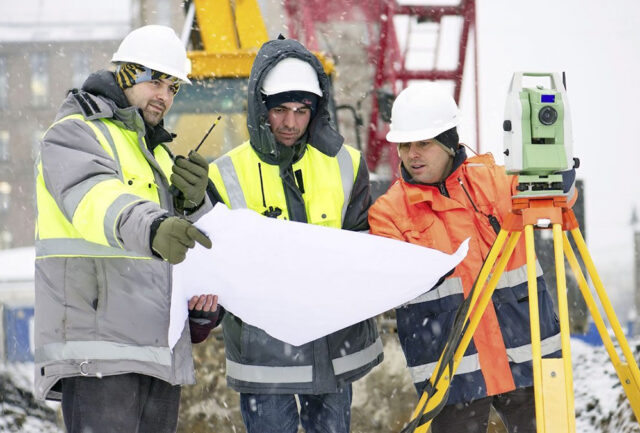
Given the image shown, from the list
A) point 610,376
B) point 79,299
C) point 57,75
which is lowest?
point 610,376

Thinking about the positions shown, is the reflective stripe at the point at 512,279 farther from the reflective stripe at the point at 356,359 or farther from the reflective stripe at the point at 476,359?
the reflective stripe at the point at 356,359

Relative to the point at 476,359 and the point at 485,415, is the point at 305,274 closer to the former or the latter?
the point at 476,359

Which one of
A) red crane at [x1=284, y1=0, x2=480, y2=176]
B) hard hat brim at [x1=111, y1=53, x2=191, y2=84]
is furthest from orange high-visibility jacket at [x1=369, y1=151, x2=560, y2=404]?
red crane at [x1=284, y1=0, x2=480, y2=176]

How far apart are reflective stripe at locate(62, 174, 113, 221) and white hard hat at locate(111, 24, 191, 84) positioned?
1.74 feet

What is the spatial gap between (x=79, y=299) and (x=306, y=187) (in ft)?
3.05

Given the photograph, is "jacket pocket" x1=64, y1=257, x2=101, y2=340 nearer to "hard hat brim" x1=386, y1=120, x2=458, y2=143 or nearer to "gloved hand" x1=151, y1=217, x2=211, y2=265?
"gloved hand" x1=151, y1=217, x2=211, y2=265

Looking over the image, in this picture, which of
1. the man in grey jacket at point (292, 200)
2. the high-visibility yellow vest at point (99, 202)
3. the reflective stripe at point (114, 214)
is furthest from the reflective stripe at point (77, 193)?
the man in grey jacket at point (292, 200)

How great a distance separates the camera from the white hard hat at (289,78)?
289 cm

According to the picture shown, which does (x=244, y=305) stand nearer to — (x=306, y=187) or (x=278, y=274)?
(x=278, y=274)

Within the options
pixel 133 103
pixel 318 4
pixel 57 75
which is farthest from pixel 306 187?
pixel 57 75

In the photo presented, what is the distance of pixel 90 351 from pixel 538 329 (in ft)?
4.27

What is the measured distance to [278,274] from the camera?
255cm

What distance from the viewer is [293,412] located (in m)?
2.92

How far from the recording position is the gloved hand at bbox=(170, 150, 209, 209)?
245cm
